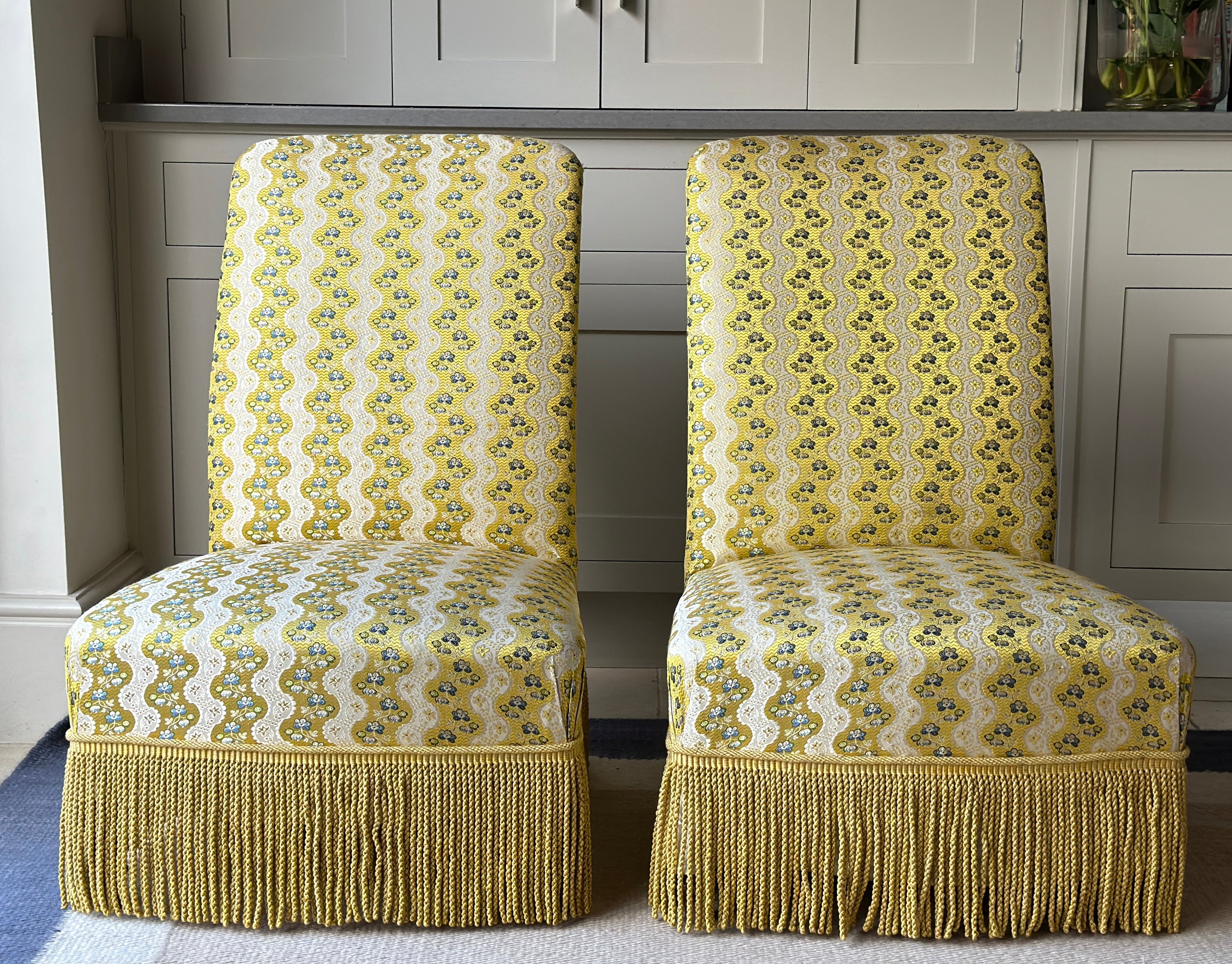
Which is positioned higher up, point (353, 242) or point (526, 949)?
point (353, 242)

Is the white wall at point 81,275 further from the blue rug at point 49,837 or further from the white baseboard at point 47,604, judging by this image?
the blue rug at point 49,837

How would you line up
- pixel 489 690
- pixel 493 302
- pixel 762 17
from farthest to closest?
pixel 762 17 < pixel 493 302 < pixel 489 690

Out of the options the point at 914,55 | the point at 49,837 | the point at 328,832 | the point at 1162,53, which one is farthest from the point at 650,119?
the point at 49,837

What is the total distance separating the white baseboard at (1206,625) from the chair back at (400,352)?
118 centimetres

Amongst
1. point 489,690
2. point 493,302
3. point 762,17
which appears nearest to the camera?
point 489,690

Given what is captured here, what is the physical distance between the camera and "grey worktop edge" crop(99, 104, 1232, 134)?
5.90 ft

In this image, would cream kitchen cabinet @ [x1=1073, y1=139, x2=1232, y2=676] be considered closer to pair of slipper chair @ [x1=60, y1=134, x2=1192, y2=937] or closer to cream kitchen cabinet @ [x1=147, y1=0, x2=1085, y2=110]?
cream kitchen cabinet @ [x1=147, y1=0, x2=1085, y2=110]

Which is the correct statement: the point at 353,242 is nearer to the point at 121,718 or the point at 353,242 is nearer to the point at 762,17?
the point at 121,718

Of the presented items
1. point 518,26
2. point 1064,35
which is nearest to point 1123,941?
point 1064,35

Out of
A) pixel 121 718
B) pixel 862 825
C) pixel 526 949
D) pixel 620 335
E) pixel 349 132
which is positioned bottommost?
pixel 526 949

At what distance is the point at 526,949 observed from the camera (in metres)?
1.15

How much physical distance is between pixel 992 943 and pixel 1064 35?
1503 mm

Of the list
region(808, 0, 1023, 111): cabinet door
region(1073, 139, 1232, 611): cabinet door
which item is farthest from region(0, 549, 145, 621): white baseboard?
region(1073, 139, 1232, 611): cabinet door

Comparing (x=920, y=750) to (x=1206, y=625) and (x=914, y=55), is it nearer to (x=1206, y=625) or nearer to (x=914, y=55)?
(x=1206, y=625)
